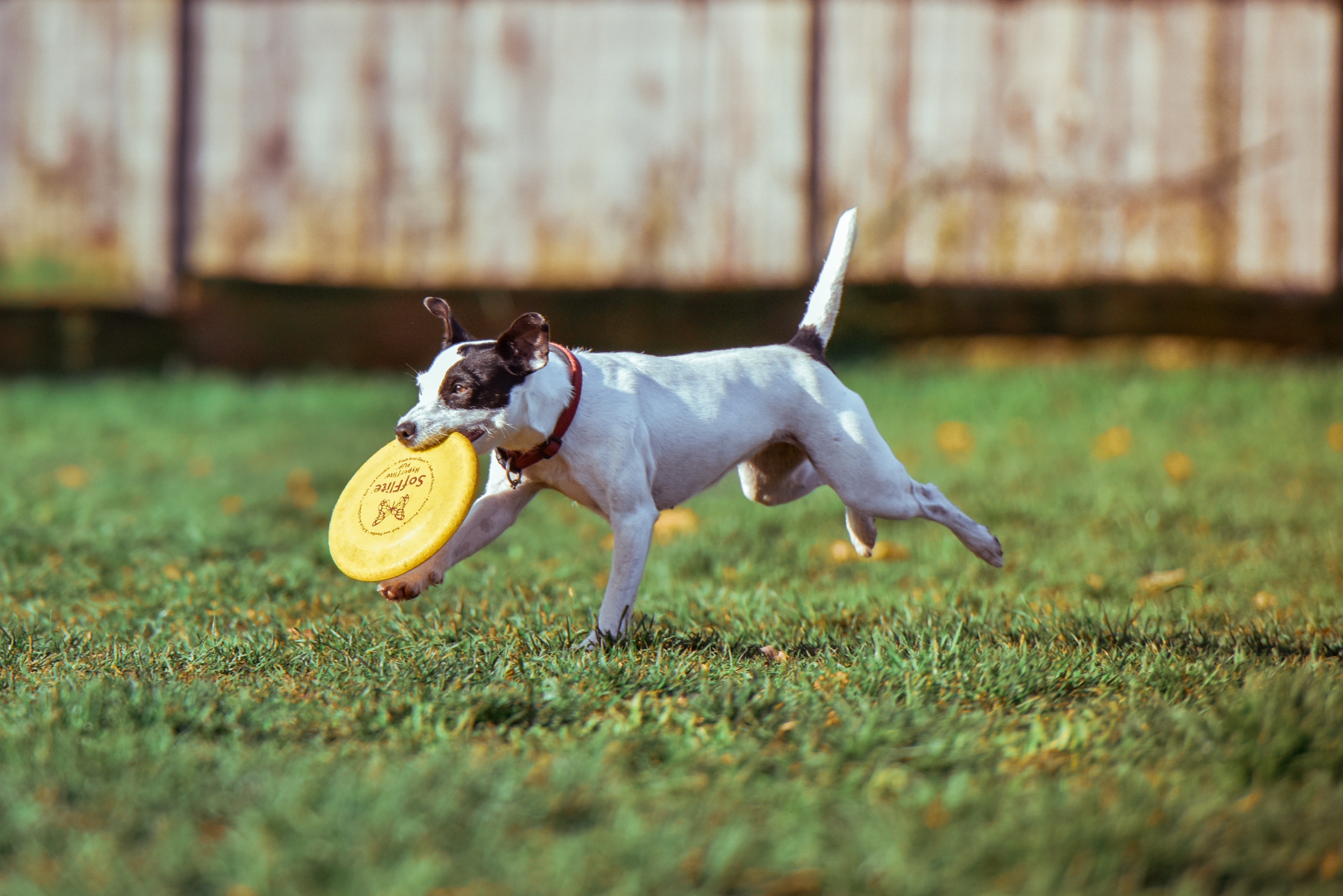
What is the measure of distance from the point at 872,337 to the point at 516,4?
10.1 ft

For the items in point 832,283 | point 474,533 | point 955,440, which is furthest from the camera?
point 955,440

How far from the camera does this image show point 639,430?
3.06 metres

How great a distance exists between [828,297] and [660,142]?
4501 mm

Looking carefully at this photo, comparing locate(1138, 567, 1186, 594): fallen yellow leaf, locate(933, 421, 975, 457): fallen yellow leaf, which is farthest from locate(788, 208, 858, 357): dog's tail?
locate(933, 421, 975, 457): fallen yellow leaf

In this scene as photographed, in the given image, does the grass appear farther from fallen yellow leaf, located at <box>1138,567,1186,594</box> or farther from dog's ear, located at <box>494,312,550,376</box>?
dog's ear, located at <box>494,312,550,376</box>

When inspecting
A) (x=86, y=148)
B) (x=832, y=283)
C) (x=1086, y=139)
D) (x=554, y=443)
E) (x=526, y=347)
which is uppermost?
(x=1086, y=139)

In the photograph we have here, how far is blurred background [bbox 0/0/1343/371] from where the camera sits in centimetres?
761

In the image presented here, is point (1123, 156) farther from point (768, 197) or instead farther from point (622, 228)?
point (622, 228)

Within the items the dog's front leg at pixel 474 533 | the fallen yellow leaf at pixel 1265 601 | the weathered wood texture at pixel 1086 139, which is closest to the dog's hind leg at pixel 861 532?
the dog's front leg at pixel 474 533

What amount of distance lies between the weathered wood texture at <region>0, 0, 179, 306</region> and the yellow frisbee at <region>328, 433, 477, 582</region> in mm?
5313

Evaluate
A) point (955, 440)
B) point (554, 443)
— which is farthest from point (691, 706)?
point (955, 440)

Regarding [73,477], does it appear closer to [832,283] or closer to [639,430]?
[639,430]

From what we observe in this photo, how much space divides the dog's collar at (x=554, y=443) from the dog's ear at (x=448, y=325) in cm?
26

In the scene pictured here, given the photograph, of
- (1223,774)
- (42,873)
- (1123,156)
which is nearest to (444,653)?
(42,873)
